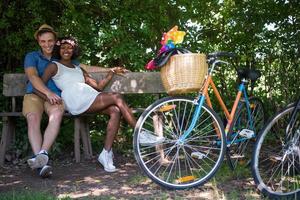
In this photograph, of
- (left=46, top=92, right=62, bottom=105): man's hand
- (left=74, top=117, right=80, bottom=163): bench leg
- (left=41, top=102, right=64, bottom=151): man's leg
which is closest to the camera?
(left=41, top=102, right=64, bottom=151): man's leg

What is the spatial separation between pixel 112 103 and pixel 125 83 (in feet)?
2.31

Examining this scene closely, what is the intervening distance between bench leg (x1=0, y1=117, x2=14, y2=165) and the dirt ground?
0.17 metres

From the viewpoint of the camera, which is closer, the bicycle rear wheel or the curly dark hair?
the bicycle rear wheel

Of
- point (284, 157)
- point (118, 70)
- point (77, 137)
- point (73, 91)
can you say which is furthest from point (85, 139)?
point (284, 157)

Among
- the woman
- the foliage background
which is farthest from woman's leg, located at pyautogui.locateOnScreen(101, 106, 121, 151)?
the foliage background

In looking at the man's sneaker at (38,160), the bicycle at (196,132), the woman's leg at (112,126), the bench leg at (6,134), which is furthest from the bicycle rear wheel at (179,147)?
the bench leg at (6,134)

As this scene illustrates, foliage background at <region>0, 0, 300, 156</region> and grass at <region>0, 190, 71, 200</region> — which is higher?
foliage background at <region>0, 0, 300, 156</region>

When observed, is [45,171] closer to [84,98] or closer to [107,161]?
[107,161]

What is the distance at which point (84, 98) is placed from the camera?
509 cm

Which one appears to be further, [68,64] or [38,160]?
[68,64]

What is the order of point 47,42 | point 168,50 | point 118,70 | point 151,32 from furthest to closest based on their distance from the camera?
point 151,32 → point 118,70 → point 47,42 → point 168,50

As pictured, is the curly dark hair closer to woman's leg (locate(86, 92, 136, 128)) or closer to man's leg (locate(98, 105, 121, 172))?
woman's leg (locate(86, 92, 136, 128))

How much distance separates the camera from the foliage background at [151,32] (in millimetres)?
5805

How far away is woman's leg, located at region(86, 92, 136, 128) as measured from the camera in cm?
497
